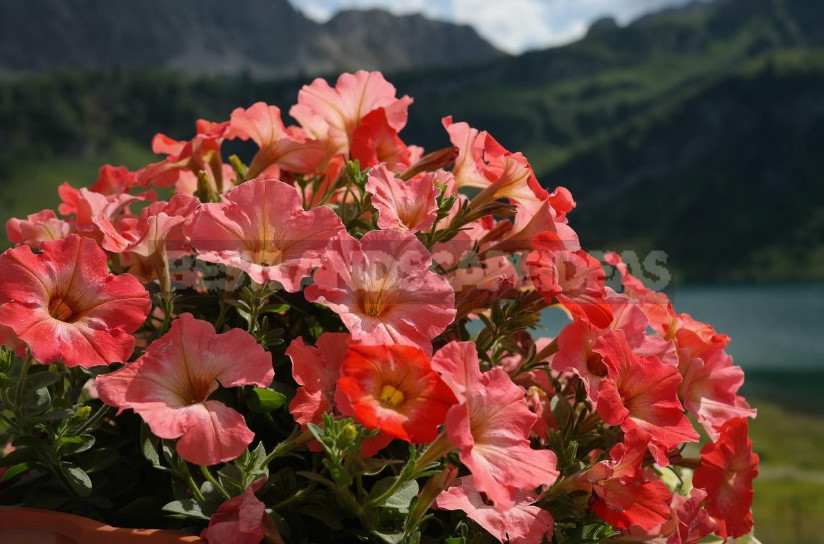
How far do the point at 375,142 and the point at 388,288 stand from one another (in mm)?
460

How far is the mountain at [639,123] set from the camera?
282 feet

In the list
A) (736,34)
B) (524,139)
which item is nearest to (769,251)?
(524,139)

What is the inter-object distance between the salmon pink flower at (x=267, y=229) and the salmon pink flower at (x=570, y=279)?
34cm

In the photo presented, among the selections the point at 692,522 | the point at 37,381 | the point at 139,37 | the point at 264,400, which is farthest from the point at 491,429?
the point at 139,37

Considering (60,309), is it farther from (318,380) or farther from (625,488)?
(625,488)

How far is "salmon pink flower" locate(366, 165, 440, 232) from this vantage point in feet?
3.61

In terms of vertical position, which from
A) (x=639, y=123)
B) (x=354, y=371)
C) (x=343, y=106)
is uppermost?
(x=343, y=106)

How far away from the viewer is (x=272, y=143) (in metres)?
1.42

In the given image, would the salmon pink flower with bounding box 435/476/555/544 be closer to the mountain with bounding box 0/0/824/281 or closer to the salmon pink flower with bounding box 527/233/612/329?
the salmon pink flower with bounding box 527/233/612/329

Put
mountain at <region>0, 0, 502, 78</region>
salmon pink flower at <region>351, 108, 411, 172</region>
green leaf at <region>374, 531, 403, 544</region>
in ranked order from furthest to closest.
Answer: mountain at <region>0, 0, 502, 78</region> → salmon pink flower at <region>351, 108, 411, 172</region> → green leaf at <region>374, 531, 403, 544</region>

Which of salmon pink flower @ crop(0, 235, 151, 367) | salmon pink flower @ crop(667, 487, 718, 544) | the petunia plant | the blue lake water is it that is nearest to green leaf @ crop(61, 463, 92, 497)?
the petunia plant

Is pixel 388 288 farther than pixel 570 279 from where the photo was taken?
No

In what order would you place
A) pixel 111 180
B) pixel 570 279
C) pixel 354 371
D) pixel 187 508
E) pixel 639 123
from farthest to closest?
pixel 639 123 < pixel 111 180 < pixel 570 279 < pixel 187 508 < pixel 354 371

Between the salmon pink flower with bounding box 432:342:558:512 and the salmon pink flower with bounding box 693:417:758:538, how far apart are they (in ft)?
1.40
